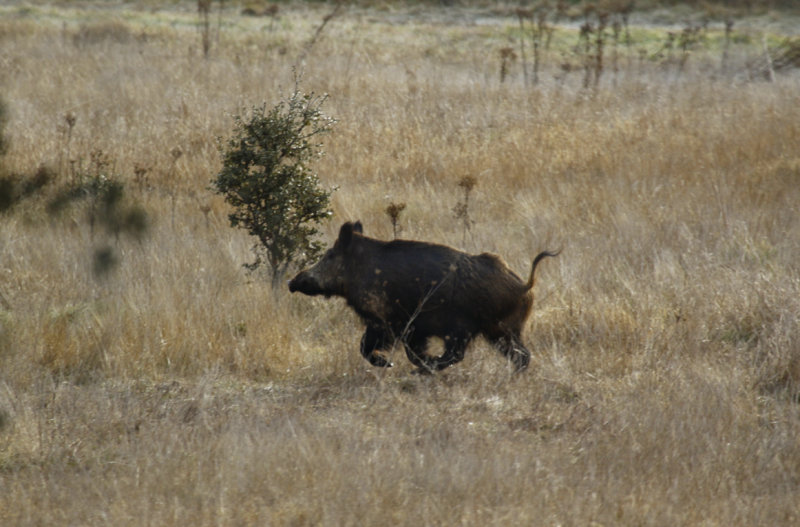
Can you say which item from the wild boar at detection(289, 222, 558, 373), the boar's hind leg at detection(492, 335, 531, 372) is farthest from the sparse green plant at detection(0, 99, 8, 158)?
the boar's hind leg at detection(492, 335, 531, 372)

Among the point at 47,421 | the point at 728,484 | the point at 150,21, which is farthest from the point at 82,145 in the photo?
the point at 150,21

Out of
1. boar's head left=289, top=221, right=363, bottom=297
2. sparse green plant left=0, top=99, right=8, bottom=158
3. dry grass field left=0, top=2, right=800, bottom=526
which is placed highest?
sparse green plant left=0, top=99, right=8, bottom=158

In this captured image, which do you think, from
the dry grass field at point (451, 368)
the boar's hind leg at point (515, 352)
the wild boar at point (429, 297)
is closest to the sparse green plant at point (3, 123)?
the dry grass field at point (451, 368)

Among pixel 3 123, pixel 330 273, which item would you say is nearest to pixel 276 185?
pixel 330 273

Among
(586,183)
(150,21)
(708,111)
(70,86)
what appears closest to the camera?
(586,183)

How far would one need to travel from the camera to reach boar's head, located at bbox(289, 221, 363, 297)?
5.92 m

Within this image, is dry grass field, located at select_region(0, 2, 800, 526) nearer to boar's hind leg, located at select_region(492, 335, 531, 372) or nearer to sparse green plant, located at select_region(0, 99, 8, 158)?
boar's hind leg, located at select_region(492, 335, 531, 372)

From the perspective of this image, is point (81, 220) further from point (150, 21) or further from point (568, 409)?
point (150, 21)

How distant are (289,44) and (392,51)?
2.80 metres

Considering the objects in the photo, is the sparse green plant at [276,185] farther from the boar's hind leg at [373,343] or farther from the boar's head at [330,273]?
the boar's hind leg at [373,343]

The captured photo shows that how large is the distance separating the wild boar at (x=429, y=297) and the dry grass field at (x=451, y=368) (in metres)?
0.20

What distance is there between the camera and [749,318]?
6430mm

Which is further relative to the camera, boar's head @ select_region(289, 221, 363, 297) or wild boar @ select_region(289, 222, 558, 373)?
boar's head @ select_region(289, 221, 363, 297)

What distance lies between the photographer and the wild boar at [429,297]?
216 inches
